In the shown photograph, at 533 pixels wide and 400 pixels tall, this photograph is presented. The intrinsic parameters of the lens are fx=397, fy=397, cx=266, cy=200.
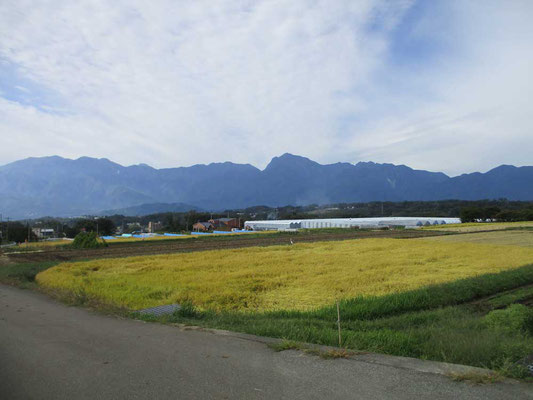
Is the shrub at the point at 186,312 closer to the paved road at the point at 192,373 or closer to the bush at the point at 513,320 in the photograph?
the paved road at the point at 192,373

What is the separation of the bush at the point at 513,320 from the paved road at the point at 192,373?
465cm

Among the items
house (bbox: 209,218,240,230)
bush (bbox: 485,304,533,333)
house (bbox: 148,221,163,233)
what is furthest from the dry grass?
house (bbox: 148,221,163,233)

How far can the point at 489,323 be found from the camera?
27.7 feet

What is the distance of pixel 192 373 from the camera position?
15.9 ft

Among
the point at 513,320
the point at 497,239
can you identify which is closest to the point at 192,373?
the point at 513,320

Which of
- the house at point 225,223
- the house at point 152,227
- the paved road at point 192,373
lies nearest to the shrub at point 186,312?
the paved road at point 192,373

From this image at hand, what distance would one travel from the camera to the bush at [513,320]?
8094 mm

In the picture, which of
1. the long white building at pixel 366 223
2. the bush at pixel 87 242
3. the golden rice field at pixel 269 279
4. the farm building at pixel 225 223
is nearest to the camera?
the golden rice field at pixel 269 279

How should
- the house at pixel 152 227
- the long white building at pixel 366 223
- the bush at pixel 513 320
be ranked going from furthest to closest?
1. the house at pixel 152 227
2. the long white building at pixel 366 223
3. the bush at pixel 513 320

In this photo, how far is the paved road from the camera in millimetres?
4160

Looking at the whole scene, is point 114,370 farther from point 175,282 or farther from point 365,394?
point 175,282

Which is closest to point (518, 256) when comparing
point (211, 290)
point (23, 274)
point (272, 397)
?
point (211, 290)

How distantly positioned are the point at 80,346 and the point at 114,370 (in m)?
1.67

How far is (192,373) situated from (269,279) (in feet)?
36.4
